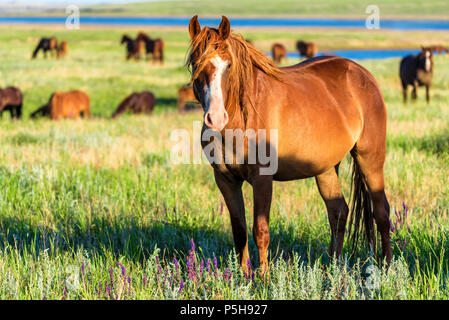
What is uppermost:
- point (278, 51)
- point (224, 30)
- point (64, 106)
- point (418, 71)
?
point (224, 30)

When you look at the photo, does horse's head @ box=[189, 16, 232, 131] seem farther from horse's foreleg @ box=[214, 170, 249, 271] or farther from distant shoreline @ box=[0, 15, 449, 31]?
distant shoreline @ box=[0, 15, 449, 31]

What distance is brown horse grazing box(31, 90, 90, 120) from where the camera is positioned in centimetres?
1427

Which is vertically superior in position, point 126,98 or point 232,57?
point 232,57

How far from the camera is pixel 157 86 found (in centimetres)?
2314

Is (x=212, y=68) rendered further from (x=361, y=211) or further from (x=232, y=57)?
(x=361, y=211)

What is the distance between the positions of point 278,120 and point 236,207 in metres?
0.66

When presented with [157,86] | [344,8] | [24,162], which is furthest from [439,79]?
[344,8]

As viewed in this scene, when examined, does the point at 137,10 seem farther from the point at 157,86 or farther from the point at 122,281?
the point at 122,281

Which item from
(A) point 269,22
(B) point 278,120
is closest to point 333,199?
(B) point 278,120

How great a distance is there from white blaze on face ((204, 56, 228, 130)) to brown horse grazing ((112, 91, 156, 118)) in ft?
41.6

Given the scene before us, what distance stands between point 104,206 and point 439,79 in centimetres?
1889

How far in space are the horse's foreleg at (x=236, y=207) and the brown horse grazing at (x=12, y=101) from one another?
42.1ft

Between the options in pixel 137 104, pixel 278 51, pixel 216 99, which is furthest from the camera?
pixel 278 51

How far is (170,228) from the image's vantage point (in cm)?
443
